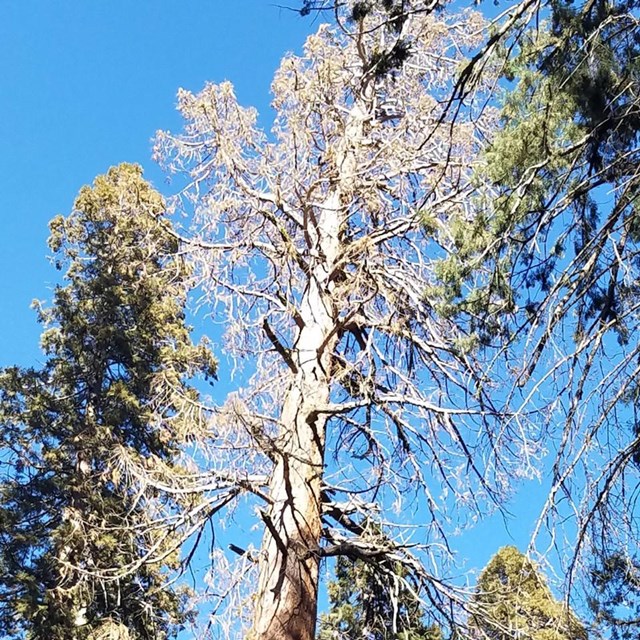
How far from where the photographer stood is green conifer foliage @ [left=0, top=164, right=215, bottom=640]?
348 inches

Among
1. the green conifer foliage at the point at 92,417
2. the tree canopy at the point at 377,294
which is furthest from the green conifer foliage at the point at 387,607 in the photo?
the green conifer foliage at the point at 92,417

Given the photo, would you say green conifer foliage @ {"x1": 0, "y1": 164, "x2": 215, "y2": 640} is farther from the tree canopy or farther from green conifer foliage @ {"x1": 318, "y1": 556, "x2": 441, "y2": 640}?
green conifer foliage @ {"x1": 318, "y1": 556, "x2": 441, "y2": 640}

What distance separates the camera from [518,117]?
196 inches

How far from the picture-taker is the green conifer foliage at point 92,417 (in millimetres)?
8828

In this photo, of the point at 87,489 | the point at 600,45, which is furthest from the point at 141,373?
the point at 600,45

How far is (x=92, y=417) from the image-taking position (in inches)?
414

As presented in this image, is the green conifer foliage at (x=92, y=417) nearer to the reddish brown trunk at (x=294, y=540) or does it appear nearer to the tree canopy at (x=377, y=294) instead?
the tree canopy at (x=377, y=294)

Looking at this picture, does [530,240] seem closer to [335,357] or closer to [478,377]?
[478,377]

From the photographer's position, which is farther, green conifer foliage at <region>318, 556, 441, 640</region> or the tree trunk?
green conifer foliage at <region>318, 556, 441, 640</region>

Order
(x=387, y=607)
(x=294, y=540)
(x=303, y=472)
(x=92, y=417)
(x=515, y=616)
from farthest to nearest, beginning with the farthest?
(x=92, y=417), (x=387, y=607), (x=515, y=616), (x=303, y=472), (x=294, y=540)

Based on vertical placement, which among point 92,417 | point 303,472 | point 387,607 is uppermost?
point 92,417

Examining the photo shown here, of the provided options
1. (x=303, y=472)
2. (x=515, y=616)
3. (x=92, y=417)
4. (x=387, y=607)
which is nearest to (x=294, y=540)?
(x=303, y=472)

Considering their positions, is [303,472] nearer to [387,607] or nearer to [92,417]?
[387,607]

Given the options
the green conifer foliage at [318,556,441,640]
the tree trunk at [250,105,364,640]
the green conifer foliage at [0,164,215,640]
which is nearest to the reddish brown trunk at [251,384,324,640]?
the tree trunk at [250,105,364,640]
